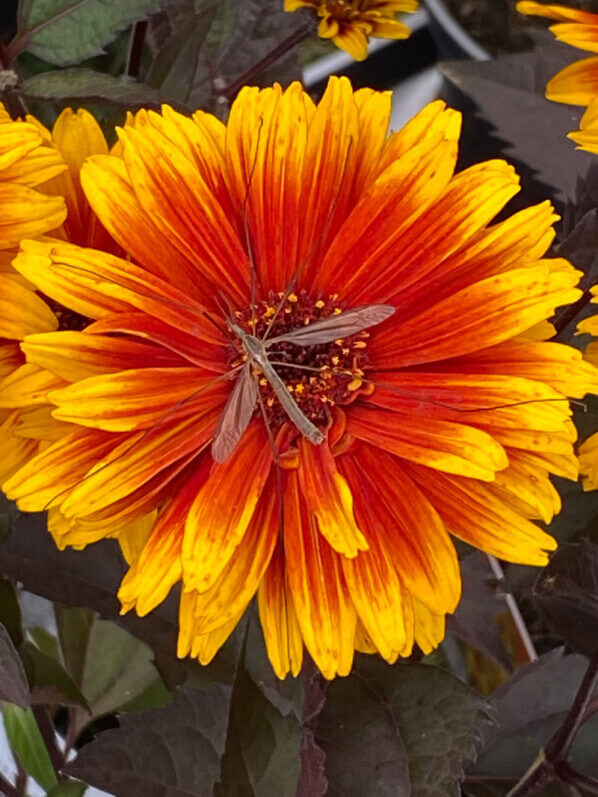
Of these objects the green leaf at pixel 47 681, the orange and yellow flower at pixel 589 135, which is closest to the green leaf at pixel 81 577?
the green leaf at pixel 47 681

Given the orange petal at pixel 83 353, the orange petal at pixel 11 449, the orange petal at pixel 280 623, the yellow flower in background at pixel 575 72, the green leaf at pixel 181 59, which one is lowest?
the orange petal at pixel 280 623

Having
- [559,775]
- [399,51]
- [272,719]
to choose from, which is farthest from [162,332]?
[399,51]

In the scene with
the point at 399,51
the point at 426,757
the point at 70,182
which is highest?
the point at 70,182

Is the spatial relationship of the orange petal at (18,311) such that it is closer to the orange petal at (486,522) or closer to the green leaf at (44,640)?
the orange petal at (486,522)

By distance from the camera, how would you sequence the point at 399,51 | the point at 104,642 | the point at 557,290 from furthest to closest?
1. the point at 399,51
2. the point at 104,642
3. the point at 557,290

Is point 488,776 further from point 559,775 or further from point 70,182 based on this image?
point 70,182

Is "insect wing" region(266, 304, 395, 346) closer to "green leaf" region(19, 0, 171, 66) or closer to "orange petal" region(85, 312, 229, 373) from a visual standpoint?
"orange petal" region(85, 312, 229, 373)

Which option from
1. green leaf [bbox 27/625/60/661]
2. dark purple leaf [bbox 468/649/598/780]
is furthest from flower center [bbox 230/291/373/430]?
green leaf [bbox 27/625/60/661]

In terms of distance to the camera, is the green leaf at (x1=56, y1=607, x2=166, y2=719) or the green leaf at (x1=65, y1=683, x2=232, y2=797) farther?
the green leaf at (x1=56, y1=607, x2=166, y2=719)
